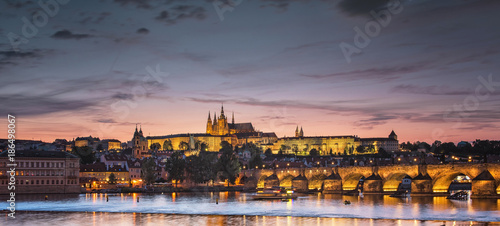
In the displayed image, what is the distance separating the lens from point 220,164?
344 ft

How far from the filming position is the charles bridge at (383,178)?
59.4 metres

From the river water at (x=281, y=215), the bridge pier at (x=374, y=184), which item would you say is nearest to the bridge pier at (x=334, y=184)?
the bridge pier at (x=374, y=184)

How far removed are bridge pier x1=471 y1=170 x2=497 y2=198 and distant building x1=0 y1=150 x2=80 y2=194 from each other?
55294 mm

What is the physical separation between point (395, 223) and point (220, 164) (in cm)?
6658

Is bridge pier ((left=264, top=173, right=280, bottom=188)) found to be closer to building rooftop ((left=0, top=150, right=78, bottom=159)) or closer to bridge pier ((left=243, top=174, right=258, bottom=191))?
bridge pier ((left=243, top=174, right=258, bottom=191))

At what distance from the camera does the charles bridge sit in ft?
195

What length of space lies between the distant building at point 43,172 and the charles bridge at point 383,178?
3125 cm

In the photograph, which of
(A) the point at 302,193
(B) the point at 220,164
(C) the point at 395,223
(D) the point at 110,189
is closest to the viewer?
(C) the point at 395,223

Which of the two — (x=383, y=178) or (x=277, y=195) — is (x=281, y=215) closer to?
(x=277, y=195)

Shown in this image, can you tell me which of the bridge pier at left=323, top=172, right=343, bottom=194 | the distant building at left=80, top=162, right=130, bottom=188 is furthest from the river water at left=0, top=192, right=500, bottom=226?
the distant building at left=80, top=162, right=130, bottom=188

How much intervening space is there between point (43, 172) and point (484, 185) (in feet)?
192

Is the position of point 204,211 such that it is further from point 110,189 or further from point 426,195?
point 110,189

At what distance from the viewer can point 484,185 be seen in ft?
194

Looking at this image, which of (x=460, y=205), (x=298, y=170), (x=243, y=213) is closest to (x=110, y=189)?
(x=298, y=170)
